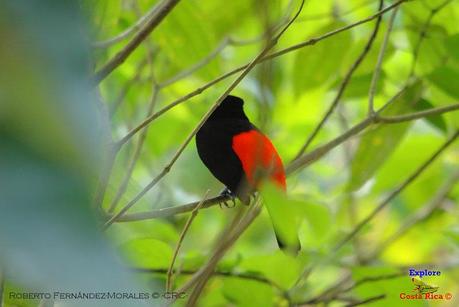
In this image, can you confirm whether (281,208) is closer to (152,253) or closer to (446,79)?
(152,253)

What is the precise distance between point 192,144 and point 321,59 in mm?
777

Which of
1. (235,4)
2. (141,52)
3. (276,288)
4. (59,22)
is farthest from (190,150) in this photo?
(59,22)

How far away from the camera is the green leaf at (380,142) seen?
149cm

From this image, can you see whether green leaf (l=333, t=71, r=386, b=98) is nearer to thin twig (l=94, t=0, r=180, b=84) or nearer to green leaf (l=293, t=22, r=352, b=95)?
green leaf (l=293, t=22, r=352, b=95)

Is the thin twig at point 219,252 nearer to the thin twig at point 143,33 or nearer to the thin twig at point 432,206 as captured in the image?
the thin twig at point 143,33

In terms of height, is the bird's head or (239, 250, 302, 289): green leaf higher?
the bird's head

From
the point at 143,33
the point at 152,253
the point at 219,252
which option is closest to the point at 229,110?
the point at 152,253

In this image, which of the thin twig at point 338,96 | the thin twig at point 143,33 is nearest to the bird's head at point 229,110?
the thin twig at point 338,96

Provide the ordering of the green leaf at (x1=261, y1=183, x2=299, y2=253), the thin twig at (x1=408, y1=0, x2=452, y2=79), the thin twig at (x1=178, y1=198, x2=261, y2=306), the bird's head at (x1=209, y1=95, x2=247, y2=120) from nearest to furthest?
the green leaf at (x1=261, y1=183, x2=299, y2=253)
the thin twig at (x1=178, y1=198, x2=261, y2=306)
the thin twig at (x1=408, y1=0, x2=452, y2=79)
the bird's head at (x1=209, y1=95, x2=247, y2=120)

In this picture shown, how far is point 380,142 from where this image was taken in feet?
4.93

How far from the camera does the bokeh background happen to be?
0.64ft

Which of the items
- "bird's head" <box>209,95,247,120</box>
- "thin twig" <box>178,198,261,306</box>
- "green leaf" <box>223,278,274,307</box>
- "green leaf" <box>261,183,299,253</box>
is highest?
"bird's head" <box>209,95,247,120</box>

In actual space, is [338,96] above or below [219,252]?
above

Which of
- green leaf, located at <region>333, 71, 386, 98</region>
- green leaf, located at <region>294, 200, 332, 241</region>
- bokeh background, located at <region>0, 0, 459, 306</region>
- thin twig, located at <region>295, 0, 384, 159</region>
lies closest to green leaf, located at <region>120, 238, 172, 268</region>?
bokeh background, located at <region>0, 0, 459, 306</region>
